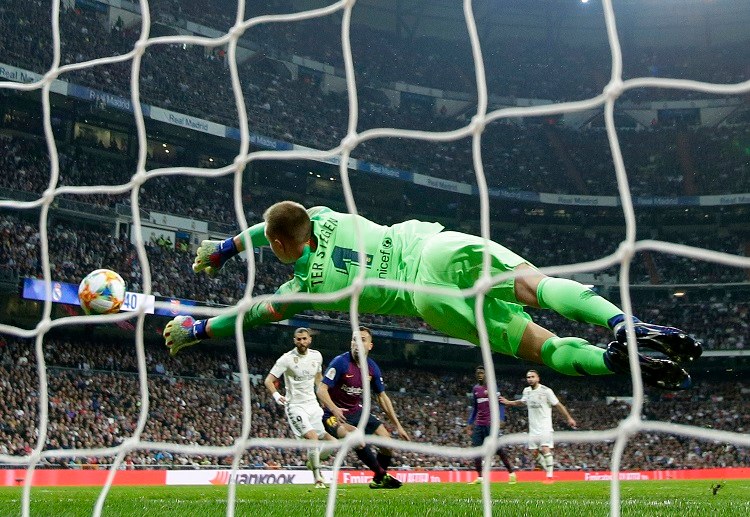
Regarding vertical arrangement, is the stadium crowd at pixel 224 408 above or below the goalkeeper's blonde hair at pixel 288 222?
above

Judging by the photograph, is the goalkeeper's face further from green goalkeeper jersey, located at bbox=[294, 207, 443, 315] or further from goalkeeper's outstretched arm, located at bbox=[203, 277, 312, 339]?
goalkeeper's outstretched arm, located at bbox=[203, 277, 312, 339]

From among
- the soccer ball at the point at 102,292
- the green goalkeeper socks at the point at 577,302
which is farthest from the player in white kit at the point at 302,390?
the green goalkeeper socks at the point at 577,302

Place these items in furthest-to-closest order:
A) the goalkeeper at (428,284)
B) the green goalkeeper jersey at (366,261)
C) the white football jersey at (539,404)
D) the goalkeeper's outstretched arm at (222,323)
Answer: the white football jersey at (539,404) → the goalkeeper's outstretched arm at (222,323) → the green goalkeeper jersey at (366,261) → the goalkeeper at (428,284)

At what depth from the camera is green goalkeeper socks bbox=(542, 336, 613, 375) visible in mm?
4212

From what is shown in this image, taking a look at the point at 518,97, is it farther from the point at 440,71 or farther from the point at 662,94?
the point at 662,94

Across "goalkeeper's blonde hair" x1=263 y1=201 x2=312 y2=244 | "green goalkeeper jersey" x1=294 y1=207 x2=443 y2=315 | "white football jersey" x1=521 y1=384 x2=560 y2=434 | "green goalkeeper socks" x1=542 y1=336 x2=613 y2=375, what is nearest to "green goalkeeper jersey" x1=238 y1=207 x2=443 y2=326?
"green goalkeeper jersey" x1=294 y1=207 x2=443 y2=315

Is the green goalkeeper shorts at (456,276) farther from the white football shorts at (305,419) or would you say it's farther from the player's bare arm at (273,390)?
the white football shorts at (305,419)

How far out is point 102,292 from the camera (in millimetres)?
4852

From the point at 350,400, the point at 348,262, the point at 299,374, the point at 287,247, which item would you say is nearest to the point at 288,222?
the point at 287,247

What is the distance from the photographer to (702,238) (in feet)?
111

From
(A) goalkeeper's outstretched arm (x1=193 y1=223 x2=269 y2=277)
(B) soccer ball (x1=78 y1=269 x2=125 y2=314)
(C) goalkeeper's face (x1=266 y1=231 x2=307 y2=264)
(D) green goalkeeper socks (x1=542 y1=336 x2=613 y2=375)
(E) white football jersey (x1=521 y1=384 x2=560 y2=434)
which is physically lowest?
(D) green goalkeeper socks (x1=542 y1=336 x2=613 y2=375)

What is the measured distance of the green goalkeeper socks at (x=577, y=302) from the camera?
4047 mm

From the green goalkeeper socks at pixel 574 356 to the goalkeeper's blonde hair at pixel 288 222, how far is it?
1.41 m

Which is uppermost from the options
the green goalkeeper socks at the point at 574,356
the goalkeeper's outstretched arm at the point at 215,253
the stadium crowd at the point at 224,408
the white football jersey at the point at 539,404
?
the stadium crowd at the point at 224,408
